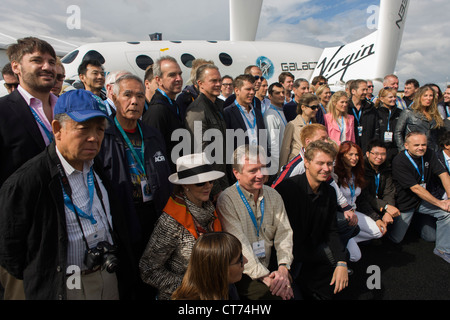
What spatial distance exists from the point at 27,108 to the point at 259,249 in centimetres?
225

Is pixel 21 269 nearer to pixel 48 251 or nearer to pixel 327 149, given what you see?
pixel 48 251

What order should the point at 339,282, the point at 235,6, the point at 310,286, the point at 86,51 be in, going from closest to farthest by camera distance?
the point at 339,282 → the point at 310,286 → the point at 86,51 → the point at 235,6

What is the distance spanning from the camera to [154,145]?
2496 millimetres

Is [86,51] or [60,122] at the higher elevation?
[86,51]

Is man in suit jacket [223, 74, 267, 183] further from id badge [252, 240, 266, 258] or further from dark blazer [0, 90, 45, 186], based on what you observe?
dark blazer [0, 90, 45, 186]

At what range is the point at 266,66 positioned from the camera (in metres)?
14.0

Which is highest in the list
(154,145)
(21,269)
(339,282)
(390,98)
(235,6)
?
(235,6)

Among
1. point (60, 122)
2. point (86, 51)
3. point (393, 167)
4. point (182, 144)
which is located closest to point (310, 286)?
point (182, 144)

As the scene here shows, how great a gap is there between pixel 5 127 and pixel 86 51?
30.9 ft

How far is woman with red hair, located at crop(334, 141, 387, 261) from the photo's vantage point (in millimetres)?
3777

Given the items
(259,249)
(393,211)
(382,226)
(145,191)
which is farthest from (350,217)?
(145,191)

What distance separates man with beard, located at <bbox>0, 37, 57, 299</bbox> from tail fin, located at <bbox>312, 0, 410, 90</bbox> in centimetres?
1263

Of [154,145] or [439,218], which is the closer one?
[154,145]

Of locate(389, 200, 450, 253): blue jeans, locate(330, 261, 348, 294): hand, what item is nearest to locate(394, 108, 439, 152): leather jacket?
locate(389, 200, 450, 253): blue jeans
